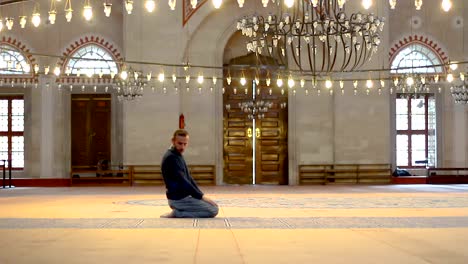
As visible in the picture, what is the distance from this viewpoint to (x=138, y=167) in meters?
23.5

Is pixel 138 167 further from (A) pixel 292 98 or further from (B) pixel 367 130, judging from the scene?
(B) pixel 367 130

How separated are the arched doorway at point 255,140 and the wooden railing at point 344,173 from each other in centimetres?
82

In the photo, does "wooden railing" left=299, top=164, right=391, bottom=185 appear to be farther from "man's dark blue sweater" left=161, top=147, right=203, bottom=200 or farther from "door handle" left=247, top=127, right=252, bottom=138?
"man's dark blue sweater" left=161, top=147, right=203, bottom=200

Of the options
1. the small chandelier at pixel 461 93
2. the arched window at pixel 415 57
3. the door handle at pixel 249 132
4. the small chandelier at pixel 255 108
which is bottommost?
the door handle at pixel 249 132

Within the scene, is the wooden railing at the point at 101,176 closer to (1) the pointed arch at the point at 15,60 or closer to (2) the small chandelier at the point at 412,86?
(1) the pointed arch at the point at 15,60

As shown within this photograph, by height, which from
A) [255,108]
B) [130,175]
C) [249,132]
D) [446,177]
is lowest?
[446,177]

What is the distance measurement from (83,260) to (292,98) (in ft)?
60.3

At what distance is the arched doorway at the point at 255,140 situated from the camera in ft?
80.3

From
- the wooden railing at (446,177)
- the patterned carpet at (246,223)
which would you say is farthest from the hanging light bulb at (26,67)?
the patterned carpet at (246,223)

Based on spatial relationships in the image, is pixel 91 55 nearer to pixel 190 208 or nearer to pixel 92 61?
pixel 92 61

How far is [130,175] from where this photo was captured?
2344cm

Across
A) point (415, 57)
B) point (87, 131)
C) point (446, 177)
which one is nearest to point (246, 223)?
point (446, 177)

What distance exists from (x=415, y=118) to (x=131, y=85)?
931cm

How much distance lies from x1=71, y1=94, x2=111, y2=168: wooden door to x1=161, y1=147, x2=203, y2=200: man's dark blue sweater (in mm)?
15014
